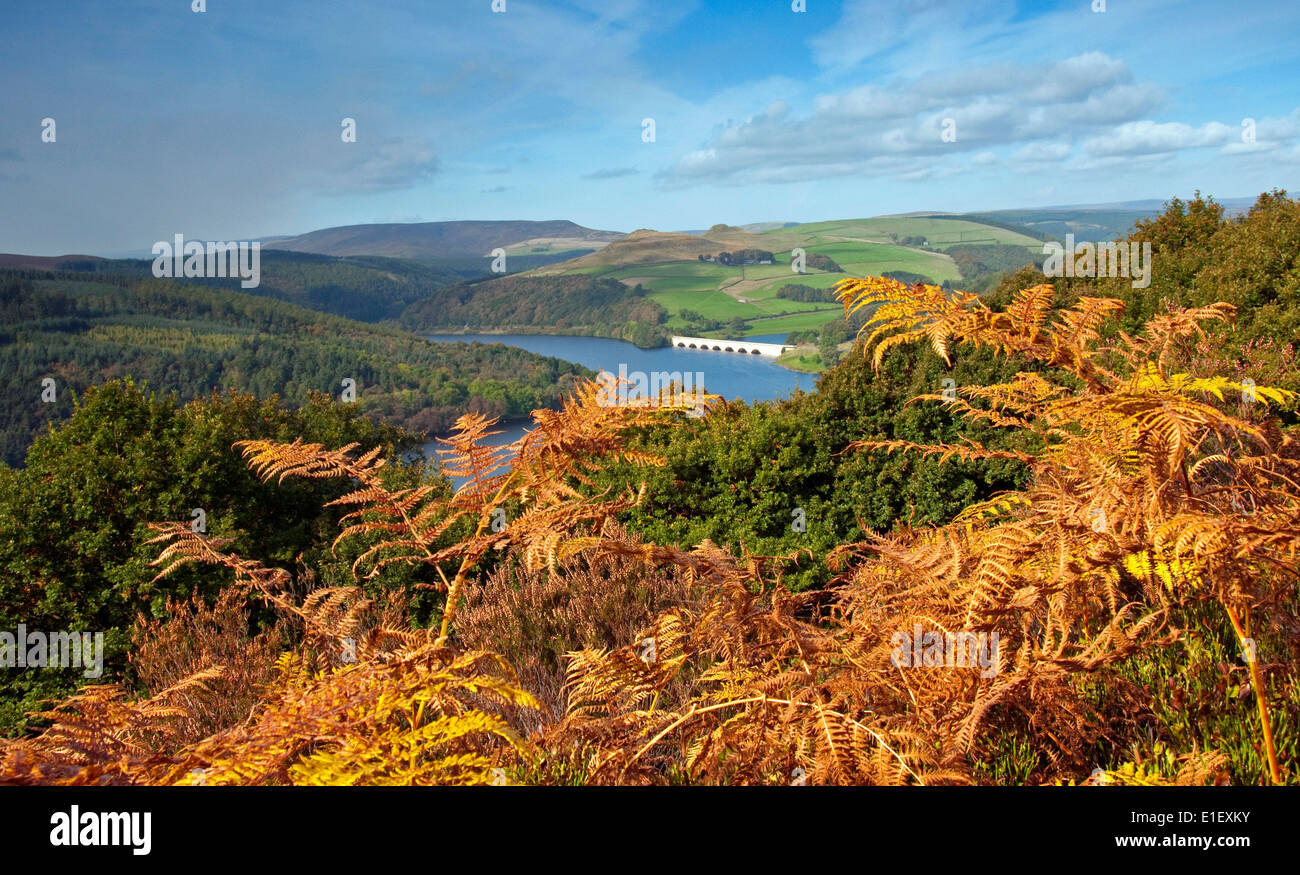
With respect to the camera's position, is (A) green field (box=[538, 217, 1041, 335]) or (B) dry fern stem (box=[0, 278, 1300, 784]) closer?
(B) dry fern stem (box=[0, 278, 1300, 784])

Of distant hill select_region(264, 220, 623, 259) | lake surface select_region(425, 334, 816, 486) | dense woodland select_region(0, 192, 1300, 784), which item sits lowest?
dense woodland select_region(0, 192, 1300, 784)

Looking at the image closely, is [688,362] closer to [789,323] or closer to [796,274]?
[789,323]

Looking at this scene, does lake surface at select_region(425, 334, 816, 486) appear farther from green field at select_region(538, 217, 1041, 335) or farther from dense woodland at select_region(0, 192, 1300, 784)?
dense woodland at select_region(0, 192, 1300, 784)

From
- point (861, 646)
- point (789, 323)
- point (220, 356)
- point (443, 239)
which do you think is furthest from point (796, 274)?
point (443, 239)

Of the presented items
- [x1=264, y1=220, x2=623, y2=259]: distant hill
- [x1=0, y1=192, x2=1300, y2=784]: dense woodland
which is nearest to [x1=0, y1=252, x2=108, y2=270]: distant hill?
[x1=264, y1=220, x2=623, y2=259]: distant hill
